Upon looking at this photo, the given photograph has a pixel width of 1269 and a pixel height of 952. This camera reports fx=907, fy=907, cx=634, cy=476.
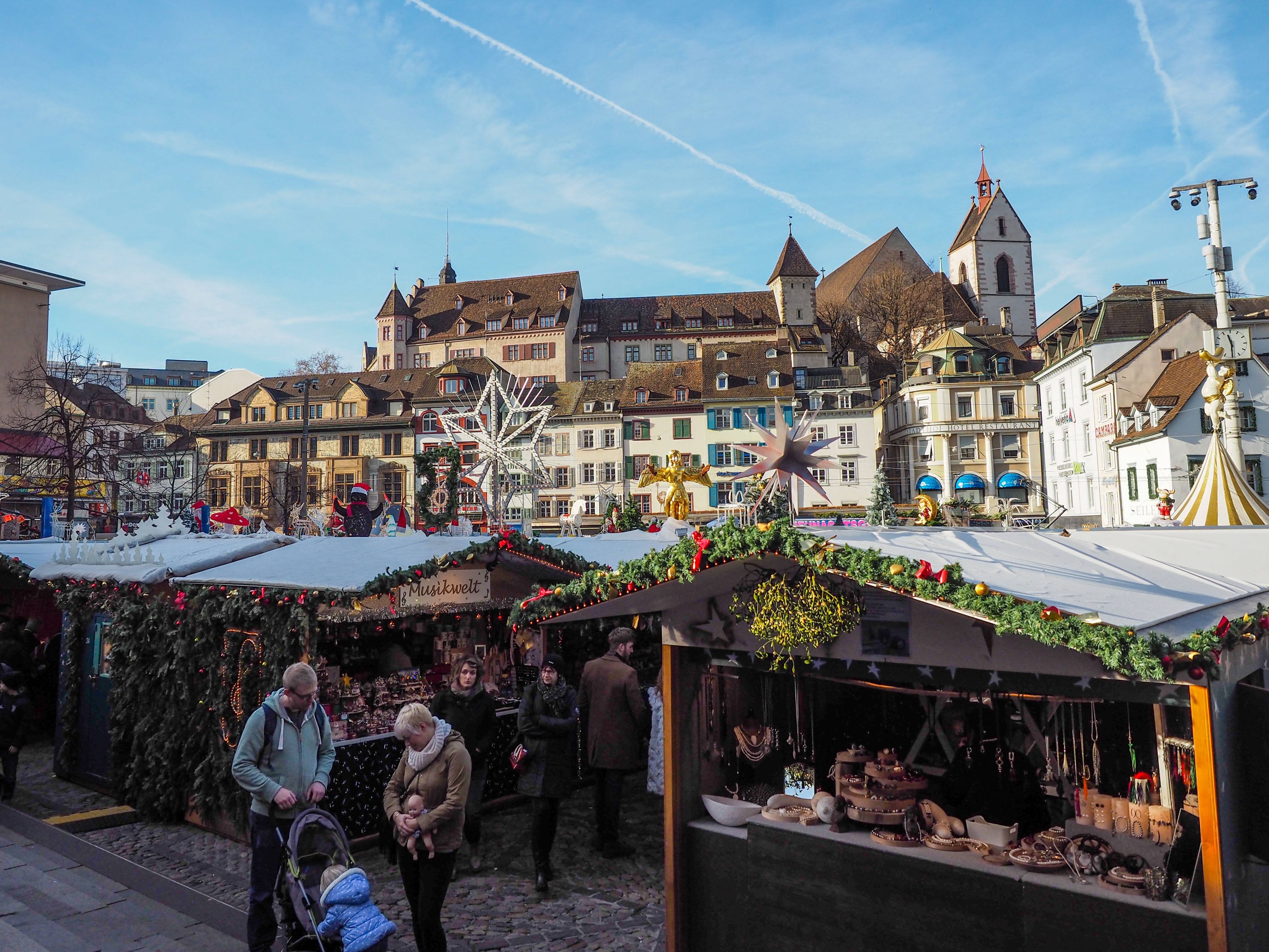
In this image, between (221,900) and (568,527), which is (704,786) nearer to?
(221,900)

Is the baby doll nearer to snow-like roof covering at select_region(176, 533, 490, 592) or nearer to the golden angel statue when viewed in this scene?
snow-like roof covering at select_region(176, 533, 490, 592)

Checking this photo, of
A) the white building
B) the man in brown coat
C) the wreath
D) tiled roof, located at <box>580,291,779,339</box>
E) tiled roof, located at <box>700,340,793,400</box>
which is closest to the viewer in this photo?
the man in brown coat

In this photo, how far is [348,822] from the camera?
28.0 ft

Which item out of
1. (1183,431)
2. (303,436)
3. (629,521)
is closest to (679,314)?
(303,436)

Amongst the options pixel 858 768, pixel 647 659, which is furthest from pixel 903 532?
pixel 647 659

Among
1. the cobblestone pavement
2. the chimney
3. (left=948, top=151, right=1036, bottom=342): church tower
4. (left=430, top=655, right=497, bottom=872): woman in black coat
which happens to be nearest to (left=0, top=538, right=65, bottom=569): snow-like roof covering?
the cobblestone pavement

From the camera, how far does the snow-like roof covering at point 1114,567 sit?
4.08 meters

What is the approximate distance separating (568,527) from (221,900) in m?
16.9

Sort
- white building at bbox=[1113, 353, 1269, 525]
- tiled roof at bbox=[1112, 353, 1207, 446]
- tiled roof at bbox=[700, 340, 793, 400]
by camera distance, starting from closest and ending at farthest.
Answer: white building at bbox=[1113, 353, 1269, 525], tiled roof at bbox=[1112, 353, 1207, 446], tiled roof at bbox=[700, 340, 793, 400]

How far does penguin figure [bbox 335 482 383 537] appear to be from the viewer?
13977mm

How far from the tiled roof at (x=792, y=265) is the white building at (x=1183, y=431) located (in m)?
47.0

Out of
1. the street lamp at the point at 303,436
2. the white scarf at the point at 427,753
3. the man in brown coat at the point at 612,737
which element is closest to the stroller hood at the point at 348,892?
the white scarf at the point at 427,753

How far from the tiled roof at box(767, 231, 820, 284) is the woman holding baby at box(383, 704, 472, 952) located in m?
81.9

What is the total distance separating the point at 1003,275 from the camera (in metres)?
88.2
